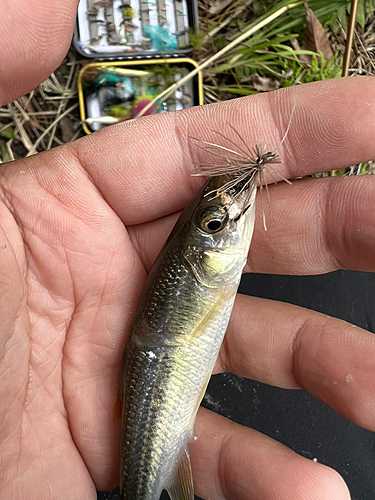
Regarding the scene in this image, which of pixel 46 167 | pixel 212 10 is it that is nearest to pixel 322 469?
pixel 46 167

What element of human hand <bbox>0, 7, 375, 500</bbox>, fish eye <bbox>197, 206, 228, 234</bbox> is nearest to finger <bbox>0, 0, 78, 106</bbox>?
human hand <bbox>0, 7, 375, 500</bbox>

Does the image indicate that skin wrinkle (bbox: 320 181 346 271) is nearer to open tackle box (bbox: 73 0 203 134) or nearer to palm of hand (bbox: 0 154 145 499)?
palm of hand (bbox: 0 154 145 499)

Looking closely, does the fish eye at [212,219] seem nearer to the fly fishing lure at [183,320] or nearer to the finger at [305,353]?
the fly fishing lure at [183,320]

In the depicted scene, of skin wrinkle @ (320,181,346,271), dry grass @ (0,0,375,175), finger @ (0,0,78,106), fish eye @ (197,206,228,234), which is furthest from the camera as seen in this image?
dry grass @ (0,0,375,175)

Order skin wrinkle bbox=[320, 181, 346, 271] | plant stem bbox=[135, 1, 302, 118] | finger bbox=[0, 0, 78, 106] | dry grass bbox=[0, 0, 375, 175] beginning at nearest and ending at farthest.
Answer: finger bbox=[0, 0, 78, 106] < skin wrinkle bbox=[320, 181, 346, 271] < plant stem bbox=[135, 1, 302, 118] < dry grass bbox=[0, 0, 375, 175]

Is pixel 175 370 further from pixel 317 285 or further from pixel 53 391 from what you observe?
pixel 317 285

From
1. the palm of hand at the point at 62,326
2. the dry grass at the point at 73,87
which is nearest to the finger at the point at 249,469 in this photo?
the palm of hand at the point at 62,326
